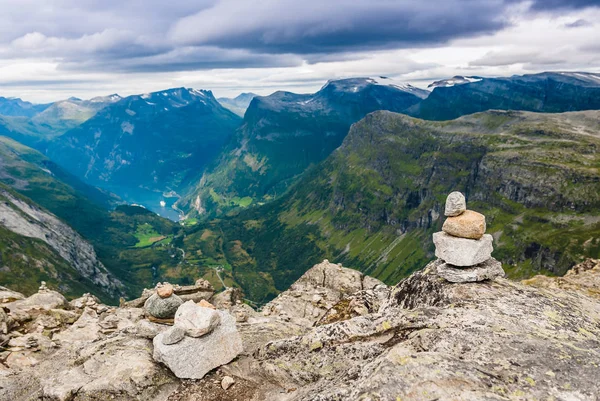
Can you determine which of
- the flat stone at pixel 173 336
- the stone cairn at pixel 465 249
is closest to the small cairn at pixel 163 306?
the flat stone at pixel 173 336

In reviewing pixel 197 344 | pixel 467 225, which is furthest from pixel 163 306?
pixel 467 225

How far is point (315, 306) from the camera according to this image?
167ft

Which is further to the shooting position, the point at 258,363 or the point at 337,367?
the point at 258,363

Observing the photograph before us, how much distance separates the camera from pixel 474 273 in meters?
25.6

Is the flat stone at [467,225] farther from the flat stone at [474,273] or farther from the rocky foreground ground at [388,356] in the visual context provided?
the rocky foreground ground at [388,356]

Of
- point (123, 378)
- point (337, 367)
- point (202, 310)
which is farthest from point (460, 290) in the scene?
point (123, 378)

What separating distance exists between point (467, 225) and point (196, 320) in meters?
19.9

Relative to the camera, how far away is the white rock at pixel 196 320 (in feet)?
84.8

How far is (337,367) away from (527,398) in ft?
34.6

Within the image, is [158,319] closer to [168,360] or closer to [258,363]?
[168,360]

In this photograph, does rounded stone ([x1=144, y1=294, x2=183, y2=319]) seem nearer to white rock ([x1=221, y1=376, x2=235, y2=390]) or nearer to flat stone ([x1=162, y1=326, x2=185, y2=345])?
flat stone ([x1=162, y1=326, x2=185, y2=345])

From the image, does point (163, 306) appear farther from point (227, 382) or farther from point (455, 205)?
point (455, 205)

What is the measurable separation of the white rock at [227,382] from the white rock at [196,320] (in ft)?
11.4

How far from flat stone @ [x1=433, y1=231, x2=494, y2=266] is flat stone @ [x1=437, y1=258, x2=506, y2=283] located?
1.36ft
